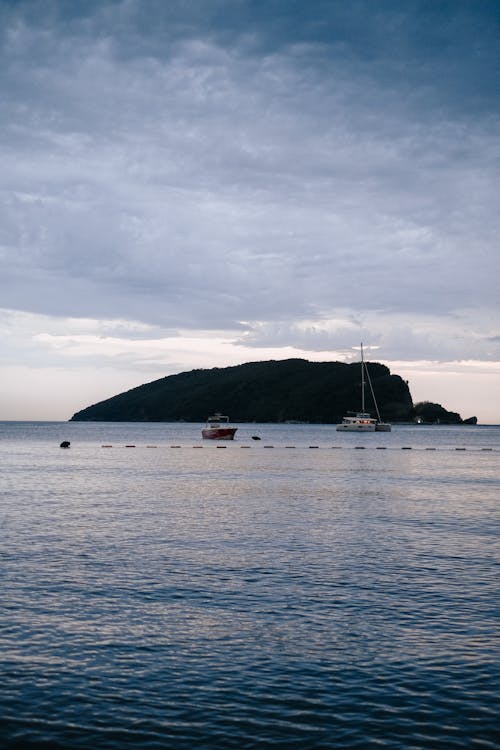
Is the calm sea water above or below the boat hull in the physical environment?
below

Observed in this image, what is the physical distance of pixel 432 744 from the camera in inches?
488

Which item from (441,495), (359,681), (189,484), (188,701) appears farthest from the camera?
(189,484)

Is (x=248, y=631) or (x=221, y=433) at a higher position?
(x=221, y=433)

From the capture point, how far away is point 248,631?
18703 millimetres

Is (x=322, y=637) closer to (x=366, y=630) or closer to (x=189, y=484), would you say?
(x=366, y=630)

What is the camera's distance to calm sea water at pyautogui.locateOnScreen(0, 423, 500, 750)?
1316 cm

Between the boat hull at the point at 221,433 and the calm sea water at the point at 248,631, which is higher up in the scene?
the boat hull at the point at 221,433

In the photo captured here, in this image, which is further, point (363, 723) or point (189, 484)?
point (189, 484)

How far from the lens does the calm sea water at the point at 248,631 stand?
13156 millimetres

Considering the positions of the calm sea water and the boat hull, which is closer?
the calm sea water

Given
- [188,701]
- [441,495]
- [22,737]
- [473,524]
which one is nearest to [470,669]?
[188,701]

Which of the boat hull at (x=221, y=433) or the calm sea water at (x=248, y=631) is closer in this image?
the calm sea water at (x=248, y=631)

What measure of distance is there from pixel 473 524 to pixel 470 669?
981 inches

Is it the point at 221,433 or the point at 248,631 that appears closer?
the point at 248,631
